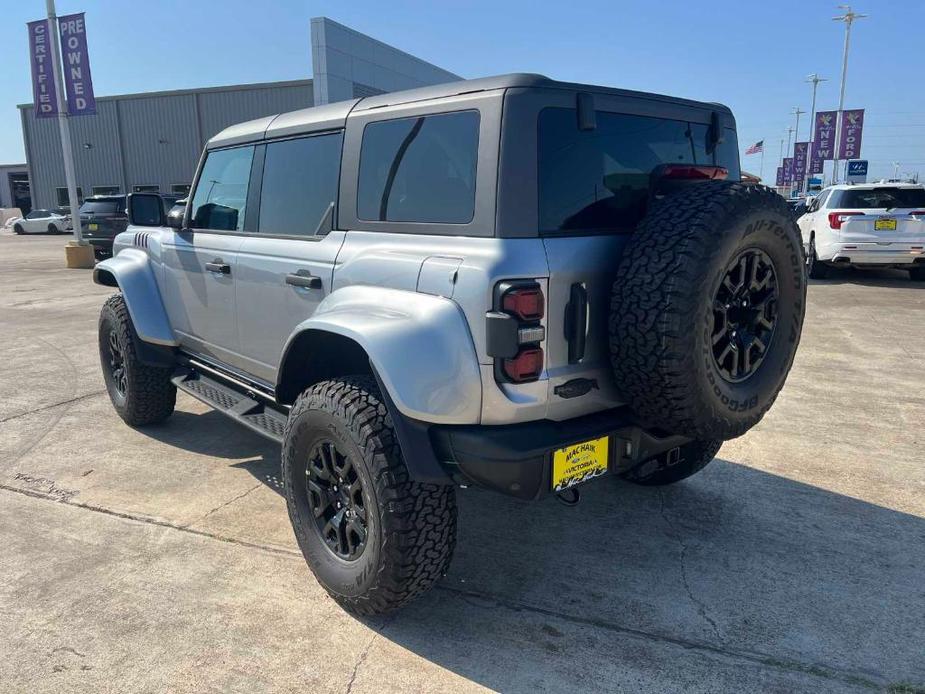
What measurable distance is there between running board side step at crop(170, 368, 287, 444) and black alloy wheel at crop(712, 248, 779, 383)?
1.92 meters

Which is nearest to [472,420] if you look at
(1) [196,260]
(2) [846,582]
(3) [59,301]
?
(2) [846,582]

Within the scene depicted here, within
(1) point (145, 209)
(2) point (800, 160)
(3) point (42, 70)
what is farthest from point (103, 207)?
(2) point (800, 160)

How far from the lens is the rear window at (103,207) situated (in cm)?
1720

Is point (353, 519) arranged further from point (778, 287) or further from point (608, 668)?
point (778, 287)

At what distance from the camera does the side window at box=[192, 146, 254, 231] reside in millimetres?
3838

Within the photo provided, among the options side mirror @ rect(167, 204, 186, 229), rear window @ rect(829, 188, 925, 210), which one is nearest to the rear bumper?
side mirror @ rect(167, 204, 186, 229)

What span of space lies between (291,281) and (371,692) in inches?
69.2

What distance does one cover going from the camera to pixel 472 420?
233 centimetres

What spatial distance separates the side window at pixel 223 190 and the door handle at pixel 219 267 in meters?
0.21

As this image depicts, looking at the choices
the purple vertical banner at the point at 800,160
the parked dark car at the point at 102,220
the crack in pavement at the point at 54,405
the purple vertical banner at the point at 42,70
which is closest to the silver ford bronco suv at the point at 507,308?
the crack in pavement at the point at 54,405

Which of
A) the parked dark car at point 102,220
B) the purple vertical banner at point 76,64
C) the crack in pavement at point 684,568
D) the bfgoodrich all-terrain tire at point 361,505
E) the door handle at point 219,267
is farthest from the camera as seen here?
the parked dark car at point 102,220

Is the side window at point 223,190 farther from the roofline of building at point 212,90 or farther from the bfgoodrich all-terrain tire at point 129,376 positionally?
the roofline of building at point 212,90

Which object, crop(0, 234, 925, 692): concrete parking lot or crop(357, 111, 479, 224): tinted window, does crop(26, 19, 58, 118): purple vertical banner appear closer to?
crop(0, 234, 925, 692): concrete parking lot

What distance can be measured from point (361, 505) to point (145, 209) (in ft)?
9.22
